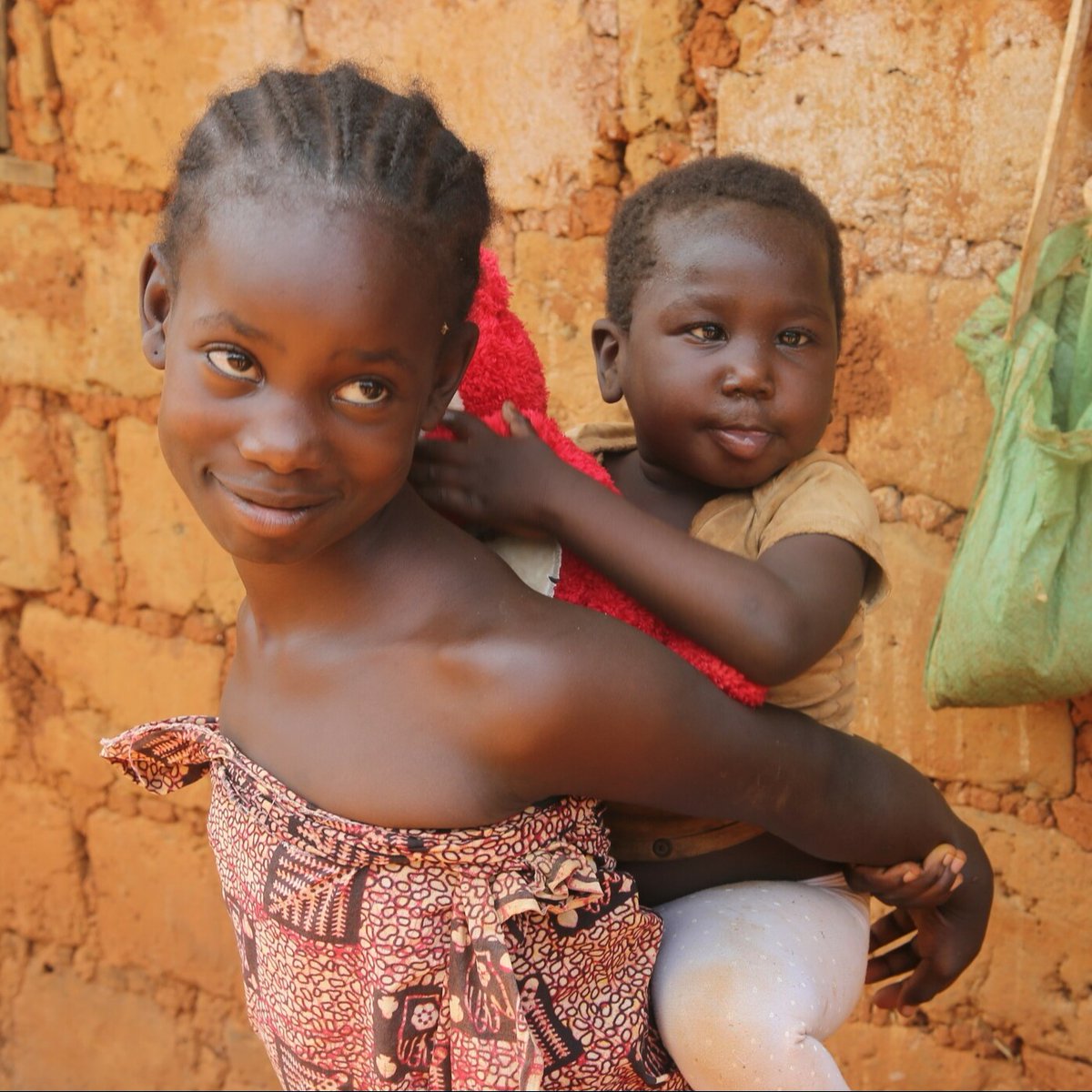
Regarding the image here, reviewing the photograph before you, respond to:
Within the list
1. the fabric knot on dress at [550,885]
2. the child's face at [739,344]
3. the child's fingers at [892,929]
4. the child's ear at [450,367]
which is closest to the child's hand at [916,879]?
the child's fingers at [892,929]

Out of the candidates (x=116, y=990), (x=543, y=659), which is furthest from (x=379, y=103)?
(x=116, y=990)

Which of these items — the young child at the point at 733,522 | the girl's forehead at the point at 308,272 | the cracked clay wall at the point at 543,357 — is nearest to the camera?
the girl's forehead at the point at 308,272

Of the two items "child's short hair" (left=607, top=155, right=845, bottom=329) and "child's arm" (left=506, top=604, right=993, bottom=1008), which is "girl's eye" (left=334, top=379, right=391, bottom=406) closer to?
"child's arm" (left=506, top=604, right=993, bottom=1008)

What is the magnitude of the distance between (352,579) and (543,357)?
155 cm

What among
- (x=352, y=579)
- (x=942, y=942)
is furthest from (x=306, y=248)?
(x=942, y=942)

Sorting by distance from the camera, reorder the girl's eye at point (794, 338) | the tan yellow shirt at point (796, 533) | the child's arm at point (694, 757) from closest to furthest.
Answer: the child's arm at point (694, 757) → the tan yellow shirt at point (796, 533) → the girl's eye at point (794, 338)

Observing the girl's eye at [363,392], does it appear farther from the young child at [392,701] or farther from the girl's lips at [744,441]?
the girl's lips at [744,441]

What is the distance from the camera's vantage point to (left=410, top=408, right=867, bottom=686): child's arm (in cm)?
153

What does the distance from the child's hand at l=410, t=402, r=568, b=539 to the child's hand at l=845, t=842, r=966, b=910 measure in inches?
23.5

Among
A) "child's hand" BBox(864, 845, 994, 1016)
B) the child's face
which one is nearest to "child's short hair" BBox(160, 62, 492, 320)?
the child's face

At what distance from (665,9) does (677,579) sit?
154 centimetres

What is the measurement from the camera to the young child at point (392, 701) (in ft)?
4.19

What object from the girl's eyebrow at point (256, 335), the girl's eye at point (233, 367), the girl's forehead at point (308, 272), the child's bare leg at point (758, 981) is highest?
the girl's forehead at point (308, 272)

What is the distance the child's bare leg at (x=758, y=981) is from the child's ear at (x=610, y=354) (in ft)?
2.31
